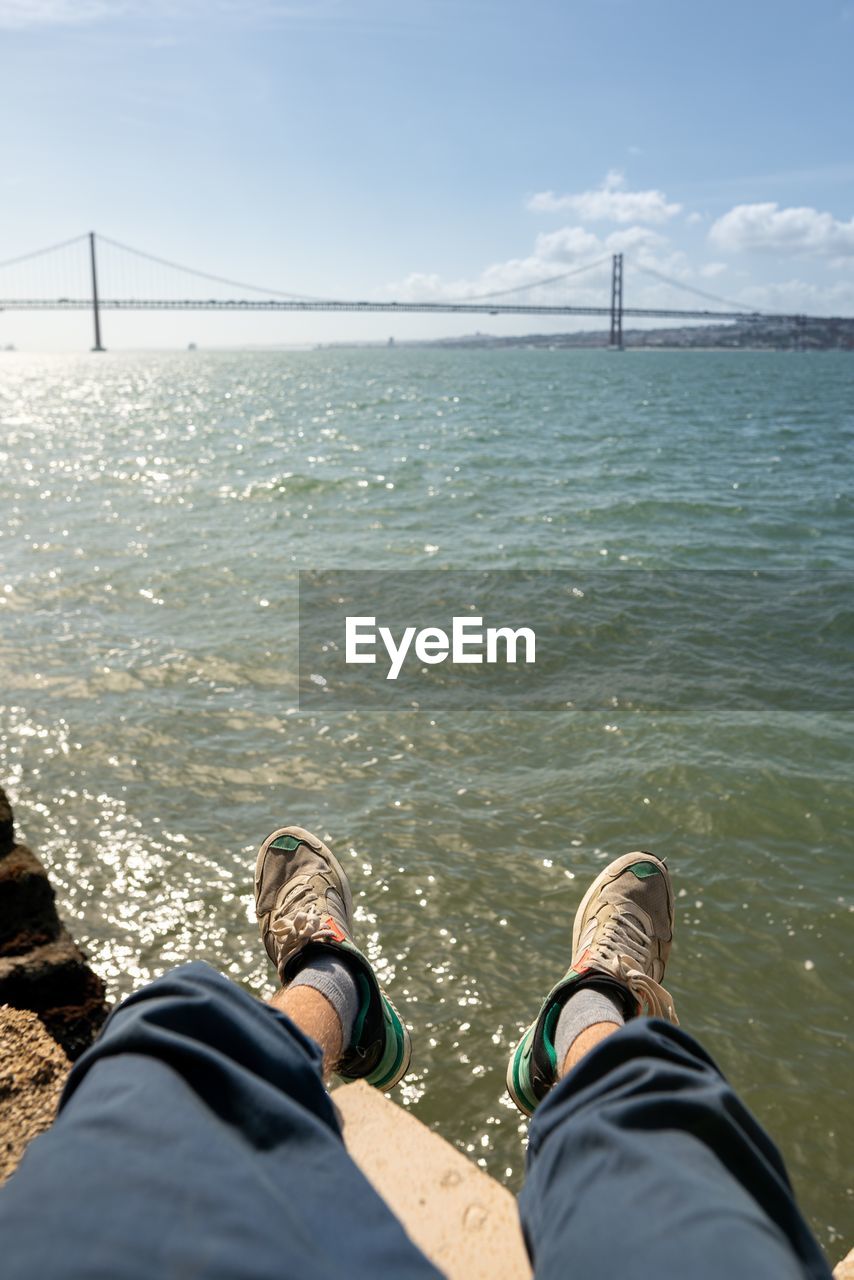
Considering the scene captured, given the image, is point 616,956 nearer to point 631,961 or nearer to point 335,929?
point 631,961

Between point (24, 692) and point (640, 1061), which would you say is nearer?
point (640, 1061)

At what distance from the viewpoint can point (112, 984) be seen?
10.3ft

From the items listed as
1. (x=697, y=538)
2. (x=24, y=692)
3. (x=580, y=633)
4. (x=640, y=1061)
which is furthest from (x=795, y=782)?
(x=697, y=538)

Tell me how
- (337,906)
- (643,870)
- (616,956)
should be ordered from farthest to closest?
(643,870)
(337,906)
(616,956)

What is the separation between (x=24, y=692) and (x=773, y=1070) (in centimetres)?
445

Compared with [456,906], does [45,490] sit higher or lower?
higher

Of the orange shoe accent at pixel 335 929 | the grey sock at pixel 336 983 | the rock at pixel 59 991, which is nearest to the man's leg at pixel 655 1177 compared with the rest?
the grey sock at pixel 336 983

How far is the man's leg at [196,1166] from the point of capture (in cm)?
89

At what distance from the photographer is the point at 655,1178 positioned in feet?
3.50

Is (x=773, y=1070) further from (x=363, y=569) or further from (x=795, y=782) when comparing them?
(x=363, y=569)

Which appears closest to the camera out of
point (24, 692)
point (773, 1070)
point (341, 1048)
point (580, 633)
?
point (341, 1048)

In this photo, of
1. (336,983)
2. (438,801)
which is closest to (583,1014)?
(336,983)

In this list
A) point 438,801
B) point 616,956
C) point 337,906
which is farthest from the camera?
point 438,801

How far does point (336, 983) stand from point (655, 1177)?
3.79ft
